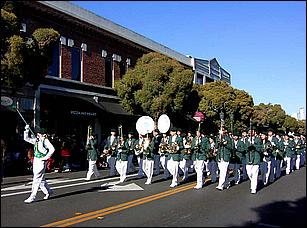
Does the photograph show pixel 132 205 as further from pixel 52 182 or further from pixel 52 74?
pixel 52 74

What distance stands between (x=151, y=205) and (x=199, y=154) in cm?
459

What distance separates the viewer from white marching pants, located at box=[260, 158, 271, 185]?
15.8 meters

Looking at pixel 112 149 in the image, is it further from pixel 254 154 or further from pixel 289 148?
pixel 289 148

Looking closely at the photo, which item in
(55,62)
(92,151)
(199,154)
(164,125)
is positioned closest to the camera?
(199,154)

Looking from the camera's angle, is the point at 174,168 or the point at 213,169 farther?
the point at 213,169

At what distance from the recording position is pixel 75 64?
82.5 feet

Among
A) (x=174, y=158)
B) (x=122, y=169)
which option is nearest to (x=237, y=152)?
(x=174, y=158)

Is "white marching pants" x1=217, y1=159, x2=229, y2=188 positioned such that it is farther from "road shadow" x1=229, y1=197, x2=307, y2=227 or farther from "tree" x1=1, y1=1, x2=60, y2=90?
"tree" x1=1, y1=1, x2=60, y2=90

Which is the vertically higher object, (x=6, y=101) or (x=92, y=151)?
(x=6, y=101)

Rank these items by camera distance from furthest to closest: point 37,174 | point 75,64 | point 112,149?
point 75,64
point 112,149
point 37,174

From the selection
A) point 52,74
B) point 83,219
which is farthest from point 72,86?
point 83,219

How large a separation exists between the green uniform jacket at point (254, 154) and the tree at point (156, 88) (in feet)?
38.3

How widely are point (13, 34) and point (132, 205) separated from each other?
29.0ft

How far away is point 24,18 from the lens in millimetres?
20875
